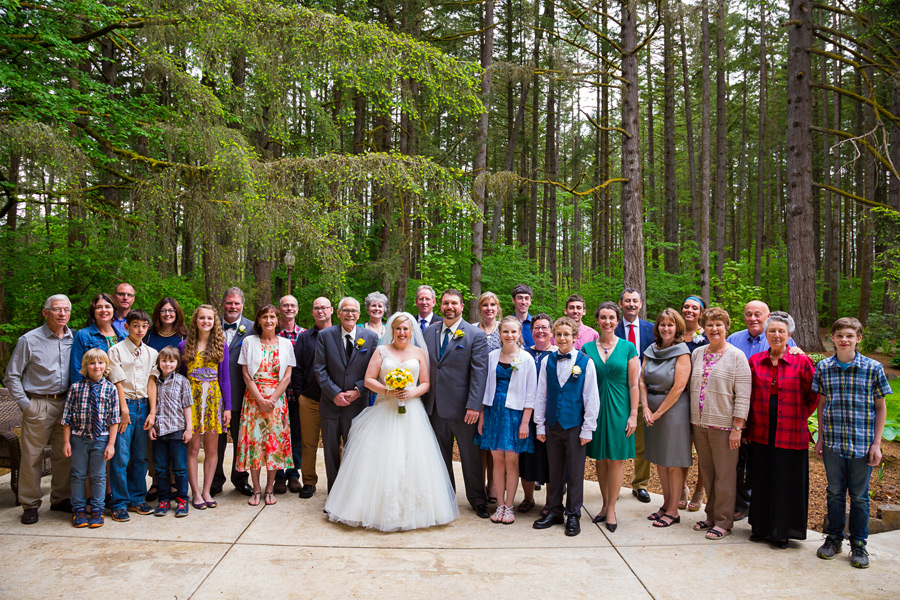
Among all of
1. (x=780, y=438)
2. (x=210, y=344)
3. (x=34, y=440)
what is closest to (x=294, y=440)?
(x=210, y=344)

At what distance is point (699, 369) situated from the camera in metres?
4.65

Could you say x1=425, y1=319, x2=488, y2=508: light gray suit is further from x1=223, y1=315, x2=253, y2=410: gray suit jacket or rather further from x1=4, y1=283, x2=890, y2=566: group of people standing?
x1=223, y1=315, x2=253, y2=410: gray suit jacket

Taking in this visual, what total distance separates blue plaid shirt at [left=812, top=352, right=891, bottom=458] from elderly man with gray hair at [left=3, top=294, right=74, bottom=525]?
6.16 metres

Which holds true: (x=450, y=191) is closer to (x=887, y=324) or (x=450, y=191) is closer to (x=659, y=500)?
→ (x=659, y=500)

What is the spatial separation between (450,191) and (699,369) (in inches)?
217

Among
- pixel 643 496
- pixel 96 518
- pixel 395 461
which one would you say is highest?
pixel 395 461

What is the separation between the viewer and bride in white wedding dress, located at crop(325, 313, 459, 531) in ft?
14.9

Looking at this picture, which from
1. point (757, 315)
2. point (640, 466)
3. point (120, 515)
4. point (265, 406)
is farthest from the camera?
point (640, 466)

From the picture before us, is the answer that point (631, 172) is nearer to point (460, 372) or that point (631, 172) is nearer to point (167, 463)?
point (460, 372)

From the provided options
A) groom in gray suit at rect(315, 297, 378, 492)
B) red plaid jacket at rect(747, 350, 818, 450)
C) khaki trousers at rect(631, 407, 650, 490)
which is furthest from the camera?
khaki trousers at rect(631, 407, 650, 490)

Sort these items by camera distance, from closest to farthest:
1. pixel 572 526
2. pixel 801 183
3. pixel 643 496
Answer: pixel 572 526, pixel 643 496, pixel 801 183

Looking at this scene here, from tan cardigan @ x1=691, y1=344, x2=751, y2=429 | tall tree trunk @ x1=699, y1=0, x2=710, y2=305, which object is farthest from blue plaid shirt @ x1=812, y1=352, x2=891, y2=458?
tall tree trunk @ x1=699, y1=0, x2=710, y2=305

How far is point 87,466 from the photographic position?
4.59 metres

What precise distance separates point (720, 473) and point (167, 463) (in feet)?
15.7
